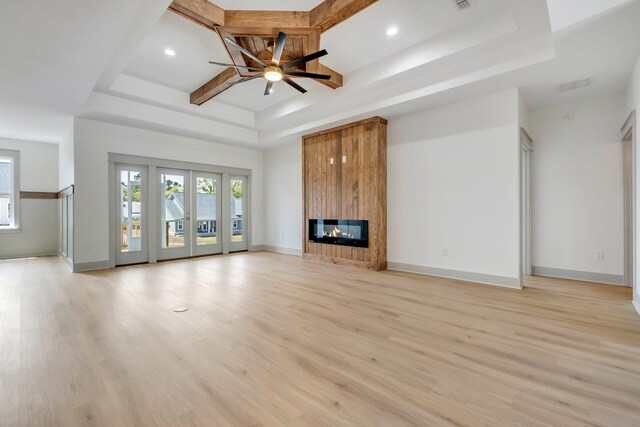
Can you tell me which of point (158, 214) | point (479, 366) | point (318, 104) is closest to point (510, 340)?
point (479, 366)

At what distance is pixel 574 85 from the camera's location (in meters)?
4.03

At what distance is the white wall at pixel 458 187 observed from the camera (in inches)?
167

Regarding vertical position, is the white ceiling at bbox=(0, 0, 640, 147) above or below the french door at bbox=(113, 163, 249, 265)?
above

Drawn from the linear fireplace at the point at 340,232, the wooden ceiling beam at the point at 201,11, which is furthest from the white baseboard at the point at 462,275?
the wooden ceiling beam at the point at 201,11

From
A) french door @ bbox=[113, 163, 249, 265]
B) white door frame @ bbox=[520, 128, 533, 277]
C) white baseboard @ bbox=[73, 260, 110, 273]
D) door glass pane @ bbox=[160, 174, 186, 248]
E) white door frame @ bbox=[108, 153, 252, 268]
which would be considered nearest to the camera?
white door frame @ bbox=[520, 128, 533, 277]

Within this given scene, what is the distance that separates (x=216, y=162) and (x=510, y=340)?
7.12 meters

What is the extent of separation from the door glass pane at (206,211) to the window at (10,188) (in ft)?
14.1

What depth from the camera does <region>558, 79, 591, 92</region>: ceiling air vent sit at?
3924 millimetres

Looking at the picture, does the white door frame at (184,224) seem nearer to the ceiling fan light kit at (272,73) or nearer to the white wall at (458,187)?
the ceiling fan light kit at (272,73)

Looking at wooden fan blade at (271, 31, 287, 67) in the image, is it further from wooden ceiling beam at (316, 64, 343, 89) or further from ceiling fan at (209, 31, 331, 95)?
wooden ceiling beam at (316, 64, 343, 89)

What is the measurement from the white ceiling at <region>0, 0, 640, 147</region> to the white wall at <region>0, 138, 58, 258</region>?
1.33 metres

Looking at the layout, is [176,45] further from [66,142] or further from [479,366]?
[479,366]

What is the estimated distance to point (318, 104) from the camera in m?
5.62

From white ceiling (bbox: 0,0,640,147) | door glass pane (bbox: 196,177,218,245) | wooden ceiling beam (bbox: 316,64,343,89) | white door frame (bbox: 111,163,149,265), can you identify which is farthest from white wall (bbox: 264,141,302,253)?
white door frame (bbox: 111,163,149,265)
